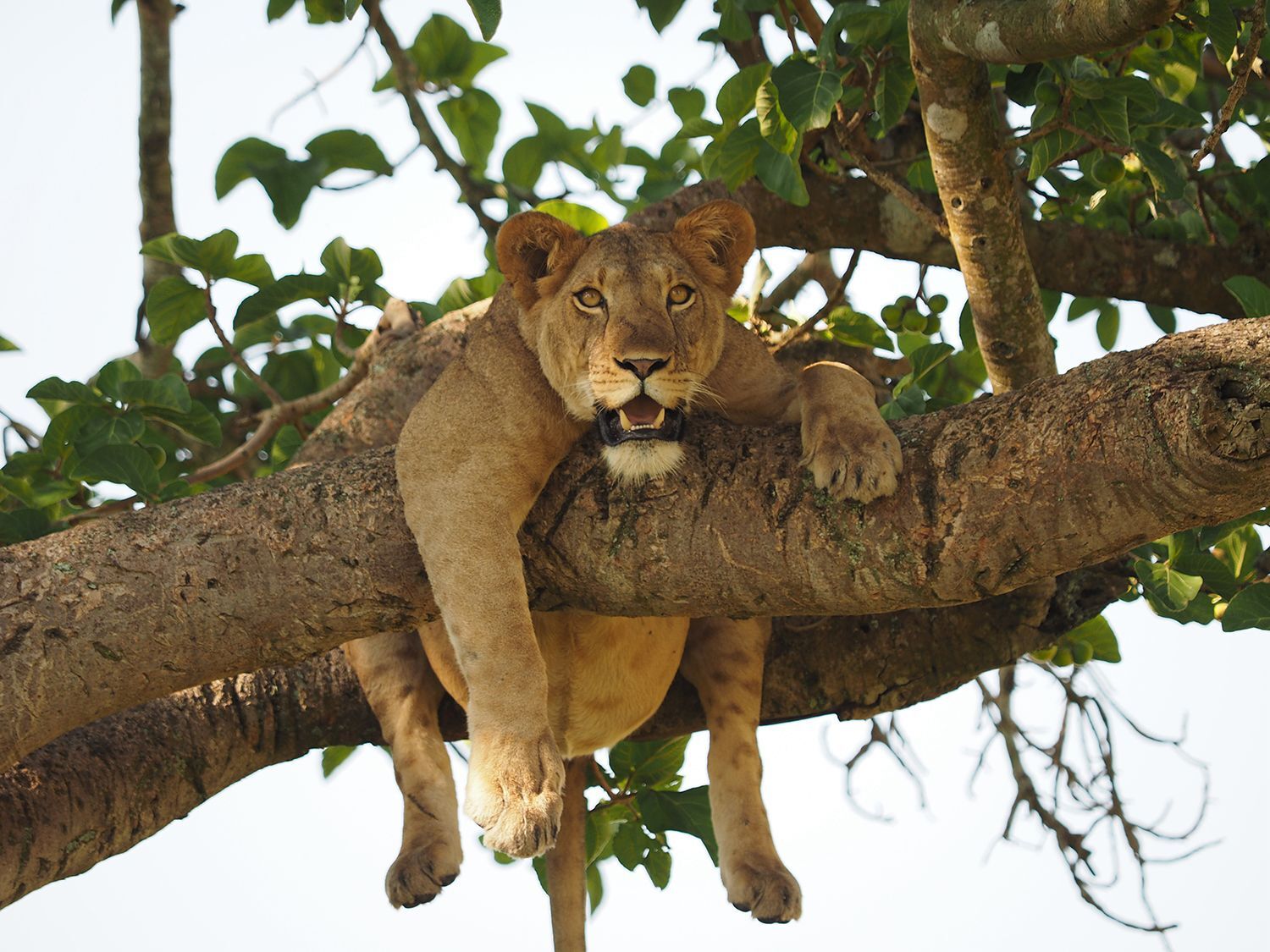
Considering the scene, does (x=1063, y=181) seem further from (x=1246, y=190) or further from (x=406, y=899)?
(x=406, y=899)

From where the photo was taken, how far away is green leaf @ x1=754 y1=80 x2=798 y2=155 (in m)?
4.07

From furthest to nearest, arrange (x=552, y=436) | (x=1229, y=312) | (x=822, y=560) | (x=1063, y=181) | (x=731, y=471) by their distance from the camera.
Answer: (x=1229, y=312)
(x=1063, y=181)
(x=552, y=436)
(x=731, y=471)
(x=822, y=560)

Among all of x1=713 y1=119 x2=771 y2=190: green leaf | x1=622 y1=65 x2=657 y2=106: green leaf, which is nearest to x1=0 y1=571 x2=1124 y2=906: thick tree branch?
x1=713 y1=119 x2=771 y2=190: green leaf

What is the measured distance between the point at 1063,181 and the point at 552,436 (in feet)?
7.32

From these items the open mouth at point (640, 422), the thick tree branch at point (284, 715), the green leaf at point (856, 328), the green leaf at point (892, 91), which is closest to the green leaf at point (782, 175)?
the green leaf at point (892, 91)

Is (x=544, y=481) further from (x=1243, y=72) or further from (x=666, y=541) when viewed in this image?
(x=1243, y=72)

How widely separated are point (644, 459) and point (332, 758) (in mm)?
2577

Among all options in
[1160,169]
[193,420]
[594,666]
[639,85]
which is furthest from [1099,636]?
[193,420]

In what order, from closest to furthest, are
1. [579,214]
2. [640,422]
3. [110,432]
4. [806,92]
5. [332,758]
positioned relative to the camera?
[640,422] < [806,92] < [110,432] < [579,214] < [332,758]

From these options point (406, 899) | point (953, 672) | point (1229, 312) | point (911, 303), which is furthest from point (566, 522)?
point (1229, 312)

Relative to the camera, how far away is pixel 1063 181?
4664 millimetres

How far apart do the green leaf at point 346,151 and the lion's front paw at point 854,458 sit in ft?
10.0

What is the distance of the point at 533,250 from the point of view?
12.8ft

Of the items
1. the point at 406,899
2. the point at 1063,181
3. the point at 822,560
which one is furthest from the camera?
the point at 1063,181
